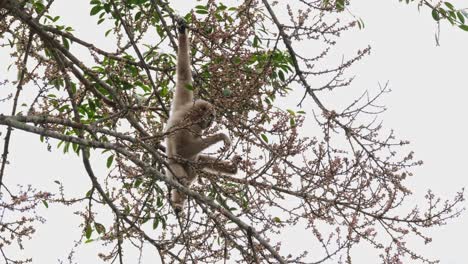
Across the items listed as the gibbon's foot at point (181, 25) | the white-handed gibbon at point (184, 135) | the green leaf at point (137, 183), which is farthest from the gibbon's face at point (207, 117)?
the green leaf at point (137, 183)

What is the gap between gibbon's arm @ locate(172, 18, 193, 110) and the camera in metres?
5.91

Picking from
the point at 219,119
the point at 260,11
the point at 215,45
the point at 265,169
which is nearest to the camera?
the point at 265,169

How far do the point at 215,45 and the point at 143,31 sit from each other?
2.14 feet

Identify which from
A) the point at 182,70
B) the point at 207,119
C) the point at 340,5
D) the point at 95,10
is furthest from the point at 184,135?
the point at 340,5

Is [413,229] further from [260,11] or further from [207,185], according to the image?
[260,11]

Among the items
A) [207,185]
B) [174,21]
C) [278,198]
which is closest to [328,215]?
[278,198]

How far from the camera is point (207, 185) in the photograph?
5.70m

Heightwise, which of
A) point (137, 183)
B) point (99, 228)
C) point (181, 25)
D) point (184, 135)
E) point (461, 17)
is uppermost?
point (181, 25)

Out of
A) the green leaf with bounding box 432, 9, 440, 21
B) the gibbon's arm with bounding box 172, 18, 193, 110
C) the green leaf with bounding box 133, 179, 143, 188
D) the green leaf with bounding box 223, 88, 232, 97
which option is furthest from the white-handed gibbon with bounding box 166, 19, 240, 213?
the green leaf with bounding box 432, 9, 440, 21

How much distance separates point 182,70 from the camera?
6238 mm

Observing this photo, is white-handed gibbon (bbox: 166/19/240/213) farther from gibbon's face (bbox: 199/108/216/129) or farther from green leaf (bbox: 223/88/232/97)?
green leaf (bbox: 223/88/232/97)

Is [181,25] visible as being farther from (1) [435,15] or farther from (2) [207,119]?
(1) [435,15]

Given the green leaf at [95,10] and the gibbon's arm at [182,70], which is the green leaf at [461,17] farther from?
the green leaf at [95,10]

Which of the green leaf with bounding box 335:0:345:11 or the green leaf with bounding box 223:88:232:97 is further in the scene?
the green leaf with bounding box 335:0:345:11
